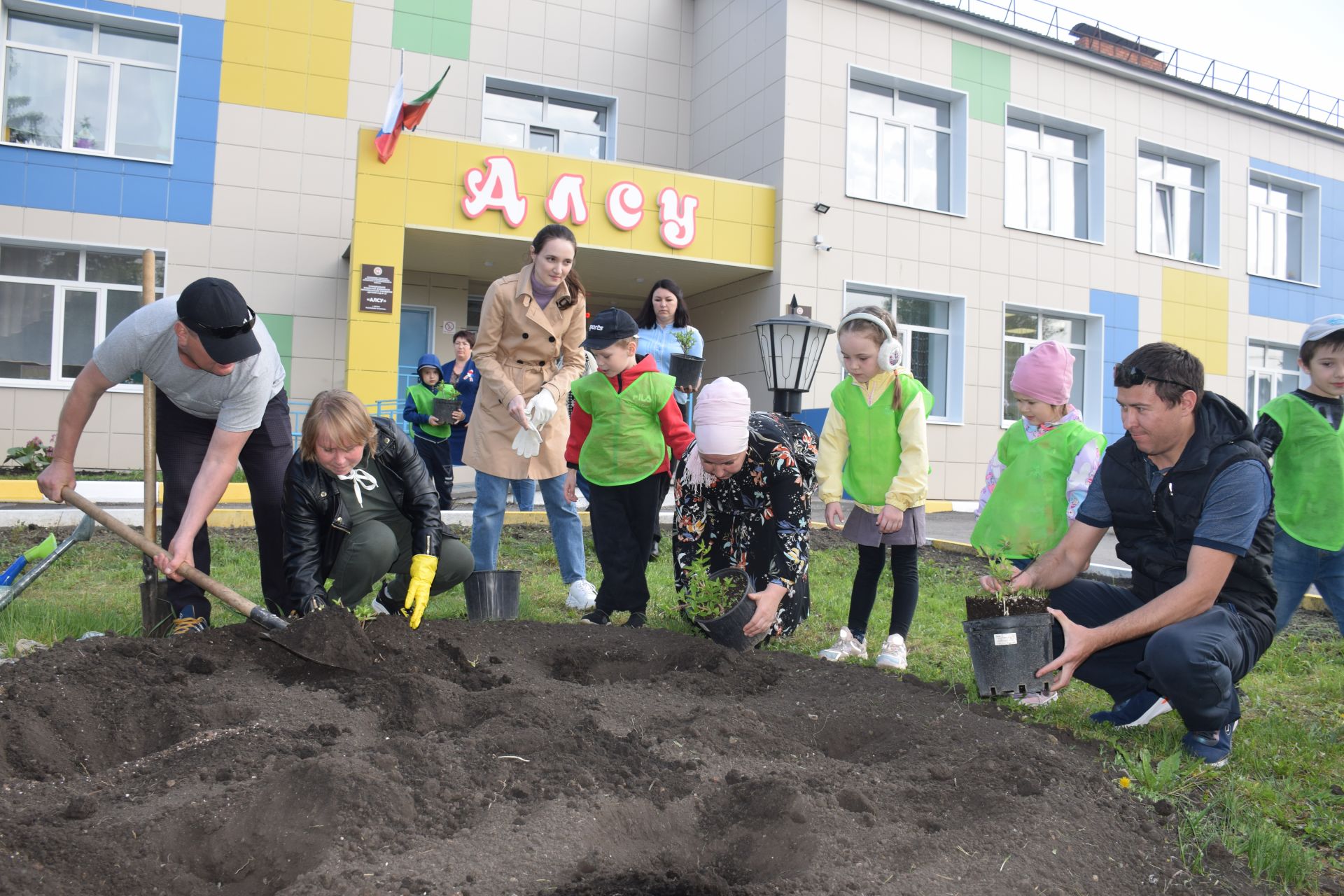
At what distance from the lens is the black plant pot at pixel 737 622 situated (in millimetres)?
3570

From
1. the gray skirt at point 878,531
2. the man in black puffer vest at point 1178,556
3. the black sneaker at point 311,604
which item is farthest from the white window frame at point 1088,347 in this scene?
the black sneaker at point 311,604

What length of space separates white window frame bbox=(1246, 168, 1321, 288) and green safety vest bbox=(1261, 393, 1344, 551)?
645 inches

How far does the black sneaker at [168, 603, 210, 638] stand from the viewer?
353 centimetres

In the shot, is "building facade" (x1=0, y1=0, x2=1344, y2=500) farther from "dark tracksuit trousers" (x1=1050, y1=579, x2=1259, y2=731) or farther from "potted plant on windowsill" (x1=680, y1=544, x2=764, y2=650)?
"dark tracksuit trousers" (x1=1050, y1=579, x2=1259, y2=731)

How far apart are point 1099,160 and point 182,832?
16.6 metres

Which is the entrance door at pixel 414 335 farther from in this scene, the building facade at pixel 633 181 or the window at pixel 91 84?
the window at pixel 91 84

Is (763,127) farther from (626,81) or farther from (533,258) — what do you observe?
(533,258)

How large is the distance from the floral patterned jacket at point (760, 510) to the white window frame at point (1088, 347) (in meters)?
11.6

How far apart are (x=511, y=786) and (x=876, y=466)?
227 cm

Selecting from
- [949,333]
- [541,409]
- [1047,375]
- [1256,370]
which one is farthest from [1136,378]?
[1256,370]

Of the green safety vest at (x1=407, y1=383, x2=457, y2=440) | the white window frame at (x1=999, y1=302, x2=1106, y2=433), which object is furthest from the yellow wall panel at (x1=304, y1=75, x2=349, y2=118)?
the white window frame at (x1=999, y1=302, x2=1106, y2=433)

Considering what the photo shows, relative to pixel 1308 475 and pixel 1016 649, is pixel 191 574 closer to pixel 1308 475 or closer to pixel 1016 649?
pixel 1016 649

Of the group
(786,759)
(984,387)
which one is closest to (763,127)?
(984,387)

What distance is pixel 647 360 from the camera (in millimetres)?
4438
